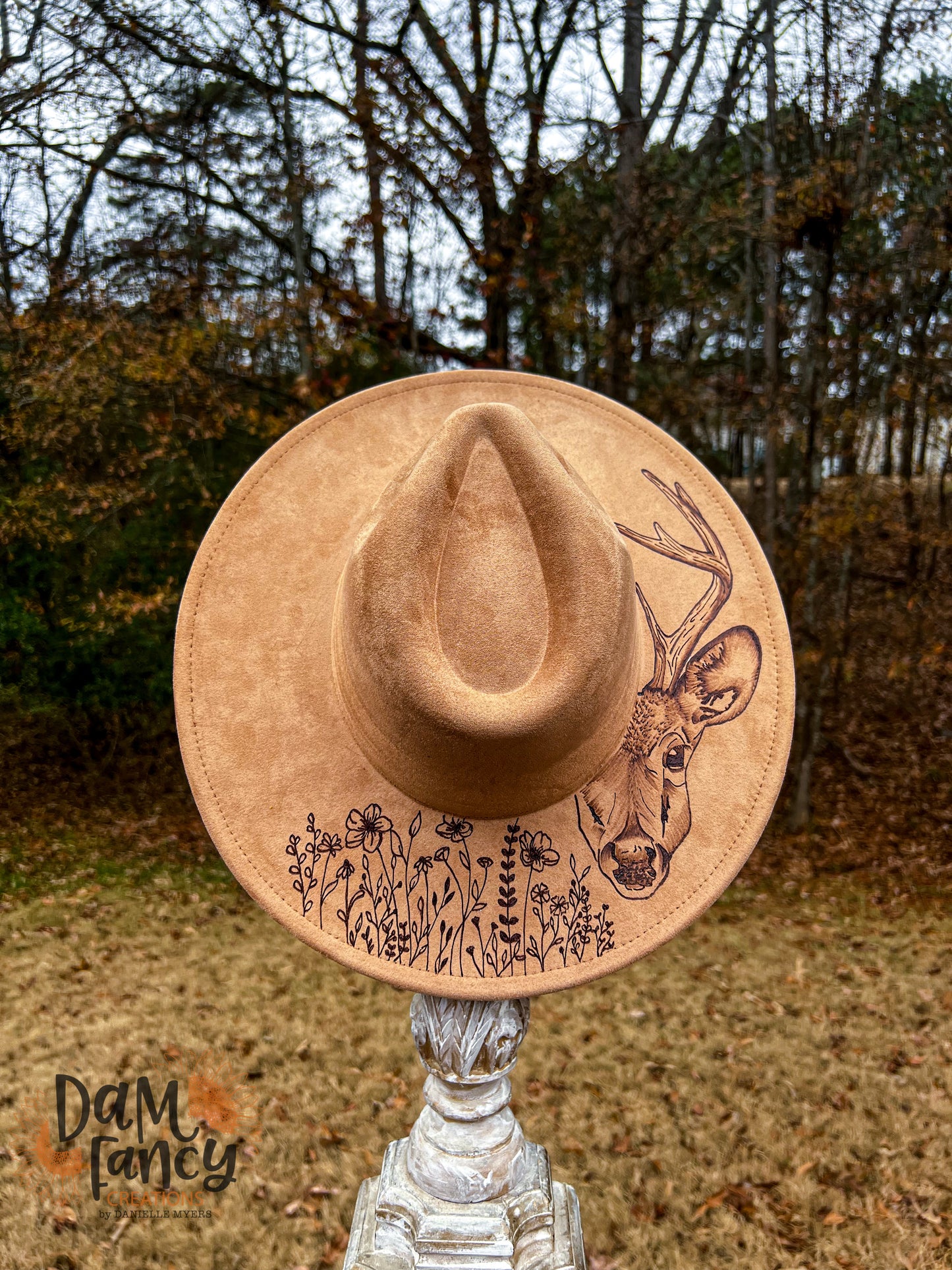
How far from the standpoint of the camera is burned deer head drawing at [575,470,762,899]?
1833 mm

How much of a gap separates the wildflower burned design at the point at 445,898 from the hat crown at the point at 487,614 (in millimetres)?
131

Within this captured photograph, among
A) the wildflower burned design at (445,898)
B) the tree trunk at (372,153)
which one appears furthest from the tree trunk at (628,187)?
the wildflower burned design at (445,898)

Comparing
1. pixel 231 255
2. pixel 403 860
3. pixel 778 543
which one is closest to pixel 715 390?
pixel 778 543

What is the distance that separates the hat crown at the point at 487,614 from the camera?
1.53 meters

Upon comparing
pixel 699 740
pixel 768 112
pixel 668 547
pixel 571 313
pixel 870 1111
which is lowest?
pixel 870 1111

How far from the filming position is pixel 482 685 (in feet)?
5.20

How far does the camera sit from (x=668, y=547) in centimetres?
209

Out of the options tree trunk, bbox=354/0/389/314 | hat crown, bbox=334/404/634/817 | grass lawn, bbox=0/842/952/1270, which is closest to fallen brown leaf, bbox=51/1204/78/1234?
grass lawn, bbox=0/842/952/1270

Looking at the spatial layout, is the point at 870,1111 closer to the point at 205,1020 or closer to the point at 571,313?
the point at 205,1020

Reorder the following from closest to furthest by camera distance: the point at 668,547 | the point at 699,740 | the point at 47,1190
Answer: the point at 699,740 < the point at 668,547 < the point at 47,1190

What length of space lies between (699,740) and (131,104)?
757 cm

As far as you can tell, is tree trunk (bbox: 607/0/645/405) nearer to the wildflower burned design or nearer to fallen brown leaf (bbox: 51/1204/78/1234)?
the wildflower burned design

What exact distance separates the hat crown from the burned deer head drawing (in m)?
0.19
